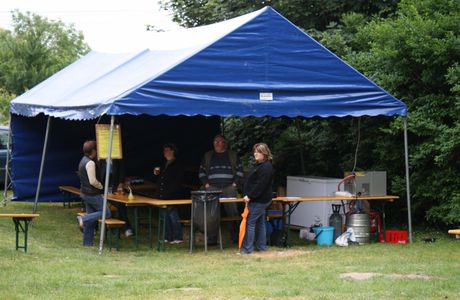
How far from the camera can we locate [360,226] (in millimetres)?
13867

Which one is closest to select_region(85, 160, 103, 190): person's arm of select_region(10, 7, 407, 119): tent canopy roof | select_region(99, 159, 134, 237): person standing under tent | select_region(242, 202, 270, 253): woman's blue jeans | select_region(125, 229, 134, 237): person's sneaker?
select_region(10, 7, 407, 119): tent canopy roof

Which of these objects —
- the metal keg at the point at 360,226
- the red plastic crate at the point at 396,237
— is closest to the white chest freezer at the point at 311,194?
the metal keg at the point at 360,226

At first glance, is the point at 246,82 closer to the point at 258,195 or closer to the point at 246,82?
the point at 246,82

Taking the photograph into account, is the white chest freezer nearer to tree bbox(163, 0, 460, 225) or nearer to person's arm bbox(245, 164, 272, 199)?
tree bbox(163, 0, 460, 225)

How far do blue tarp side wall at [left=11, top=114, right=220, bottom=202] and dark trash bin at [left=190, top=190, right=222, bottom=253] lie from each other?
18.2ft

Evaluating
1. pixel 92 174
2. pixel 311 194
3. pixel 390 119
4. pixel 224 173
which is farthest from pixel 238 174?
pixel 390 119

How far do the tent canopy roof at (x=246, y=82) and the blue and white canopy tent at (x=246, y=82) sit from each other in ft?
0.04

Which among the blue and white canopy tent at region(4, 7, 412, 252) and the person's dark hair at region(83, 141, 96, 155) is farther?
the person's dark hair at region(83, 141, 96, 155)

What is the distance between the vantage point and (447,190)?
14156 millimetres

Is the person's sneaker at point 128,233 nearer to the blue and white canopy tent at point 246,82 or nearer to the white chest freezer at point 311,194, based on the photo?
the blue and white canopy tent at point 246,82

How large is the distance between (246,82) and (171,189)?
2.14 metres

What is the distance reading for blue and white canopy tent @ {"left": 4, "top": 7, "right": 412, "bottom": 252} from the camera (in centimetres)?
1280

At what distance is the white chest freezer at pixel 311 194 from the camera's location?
48.8 feet

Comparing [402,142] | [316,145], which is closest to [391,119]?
[402,142]
